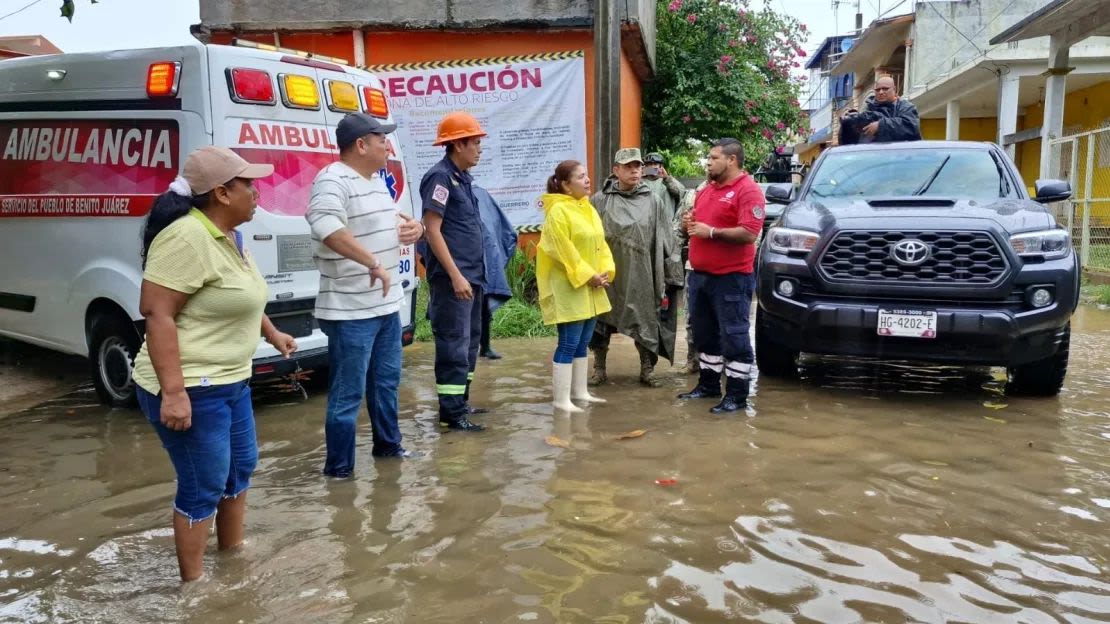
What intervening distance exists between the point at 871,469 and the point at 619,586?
1.79 metres

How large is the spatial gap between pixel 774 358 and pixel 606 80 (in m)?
4.03

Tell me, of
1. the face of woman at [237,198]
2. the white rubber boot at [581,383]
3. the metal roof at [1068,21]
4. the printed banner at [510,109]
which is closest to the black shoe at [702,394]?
the white rubber boot at [581,383]

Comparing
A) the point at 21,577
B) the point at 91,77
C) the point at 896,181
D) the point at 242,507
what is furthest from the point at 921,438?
the point at 91,77

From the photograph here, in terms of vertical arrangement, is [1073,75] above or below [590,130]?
above

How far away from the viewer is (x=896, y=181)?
20.1 ft

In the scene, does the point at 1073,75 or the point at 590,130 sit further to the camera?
the point at 1073,75

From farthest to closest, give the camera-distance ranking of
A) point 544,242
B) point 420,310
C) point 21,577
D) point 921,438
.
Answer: point 420,310 < point 544,242 < point 921,438 < point 21,577

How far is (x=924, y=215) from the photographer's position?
5.30m

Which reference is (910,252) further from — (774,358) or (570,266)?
(570,266)

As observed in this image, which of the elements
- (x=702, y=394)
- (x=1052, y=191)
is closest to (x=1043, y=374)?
(x=1052, y=191)

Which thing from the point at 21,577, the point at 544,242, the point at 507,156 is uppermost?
the point at 507,156

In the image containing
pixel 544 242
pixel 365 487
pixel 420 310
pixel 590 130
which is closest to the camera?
pixel 365 487

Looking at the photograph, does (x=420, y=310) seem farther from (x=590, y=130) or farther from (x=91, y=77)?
(x=91, y=77)

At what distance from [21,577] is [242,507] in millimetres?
823
